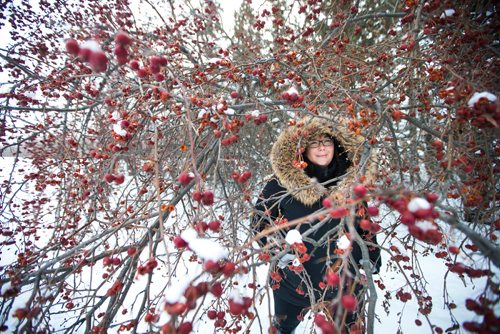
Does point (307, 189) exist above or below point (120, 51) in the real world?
below

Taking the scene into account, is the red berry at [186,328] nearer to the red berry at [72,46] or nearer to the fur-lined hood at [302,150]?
the red berry at [72,46]

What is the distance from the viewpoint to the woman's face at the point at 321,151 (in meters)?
2.04

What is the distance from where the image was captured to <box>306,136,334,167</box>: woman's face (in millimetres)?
2041

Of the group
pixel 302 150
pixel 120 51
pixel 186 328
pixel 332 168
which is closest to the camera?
pixel 186 328

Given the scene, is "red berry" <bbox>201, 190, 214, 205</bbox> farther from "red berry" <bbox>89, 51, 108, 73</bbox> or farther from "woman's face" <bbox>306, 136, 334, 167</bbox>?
"woman's face" <bbox>306, 136, 334, 167</bbox>

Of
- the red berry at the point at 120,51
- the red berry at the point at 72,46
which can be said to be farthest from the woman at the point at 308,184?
the red berry at the point at 72,46

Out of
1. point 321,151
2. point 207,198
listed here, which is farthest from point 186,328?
point 321,151

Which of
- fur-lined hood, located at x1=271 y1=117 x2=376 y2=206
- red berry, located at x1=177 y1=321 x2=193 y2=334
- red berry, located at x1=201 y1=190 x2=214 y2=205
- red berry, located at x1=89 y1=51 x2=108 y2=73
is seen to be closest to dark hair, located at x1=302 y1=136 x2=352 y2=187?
fur-lined hood, located at x1=271 y1=117 x2=376 y2=206

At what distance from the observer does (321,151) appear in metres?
2.07

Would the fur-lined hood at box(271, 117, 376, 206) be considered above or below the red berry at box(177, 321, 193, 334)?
above

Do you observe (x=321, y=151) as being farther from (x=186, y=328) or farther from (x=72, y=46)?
(x=72, y=46)

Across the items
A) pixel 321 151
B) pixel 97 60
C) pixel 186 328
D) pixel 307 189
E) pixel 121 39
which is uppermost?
pixel 121 39

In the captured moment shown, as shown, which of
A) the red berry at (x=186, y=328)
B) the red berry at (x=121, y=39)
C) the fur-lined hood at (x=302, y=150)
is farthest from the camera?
the fur-lined hood at (x=302, y=150)

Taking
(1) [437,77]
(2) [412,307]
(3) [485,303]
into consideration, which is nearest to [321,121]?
(1) [437,77]
